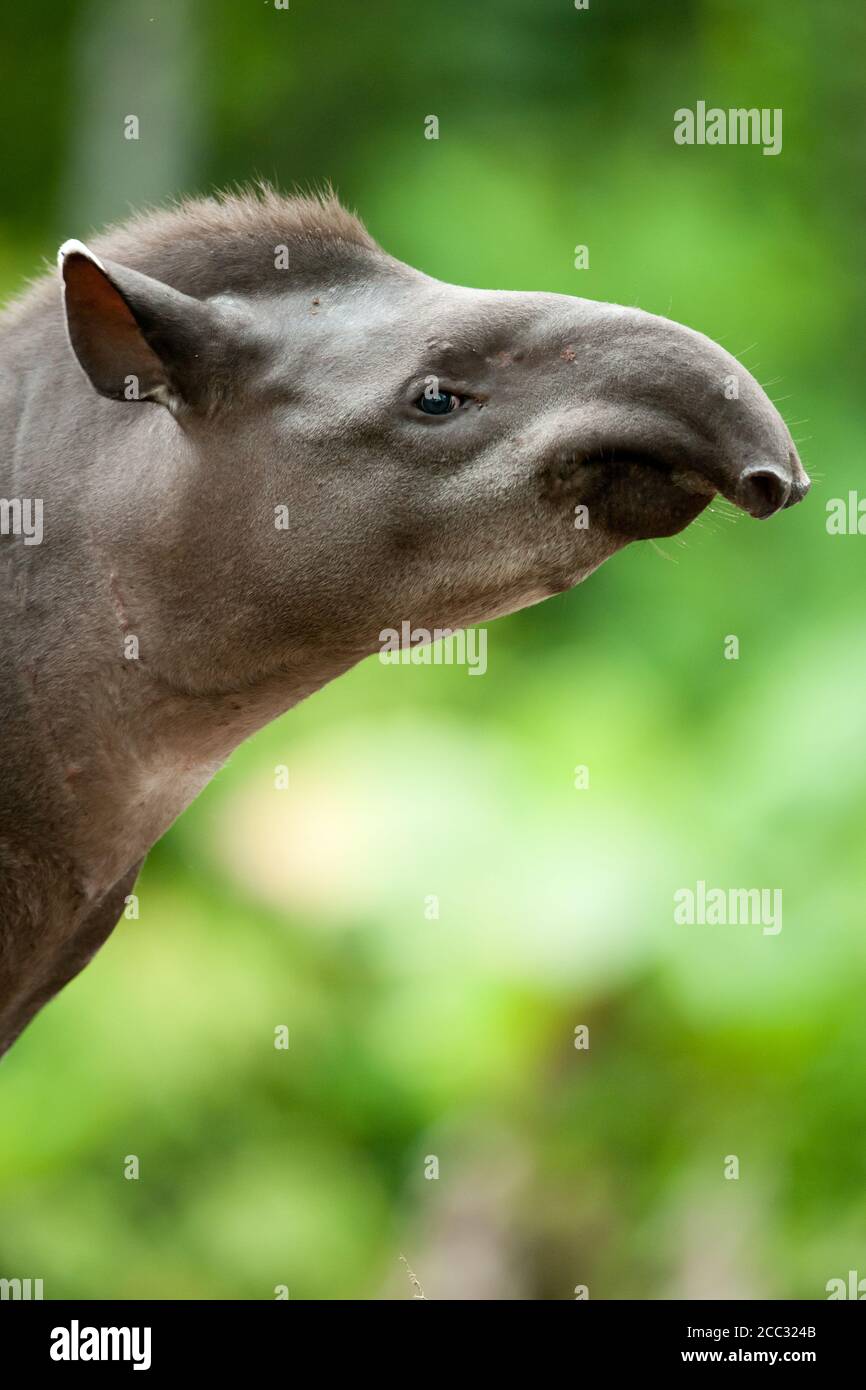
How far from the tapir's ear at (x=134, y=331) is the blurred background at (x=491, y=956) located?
645 cm

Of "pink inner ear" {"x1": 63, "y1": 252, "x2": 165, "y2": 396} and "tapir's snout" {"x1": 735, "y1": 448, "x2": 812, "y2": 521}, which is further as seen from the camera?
"pink inner ear" {"x1": 63, "y1": 252, "x2": 165, "y2": 396}

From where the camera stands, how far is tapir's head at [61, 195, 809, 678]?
3.51 meters

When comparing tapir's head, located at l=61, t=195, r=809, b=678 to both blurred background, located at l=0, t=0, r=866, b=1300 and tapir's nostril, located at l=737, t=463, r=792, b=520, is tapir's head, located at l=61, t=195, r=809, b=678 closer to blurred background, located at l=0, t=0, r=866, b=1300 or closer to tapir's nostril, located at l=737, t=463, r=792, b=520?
tapir's nostril, located at l=737, t=463, r=792, b=520

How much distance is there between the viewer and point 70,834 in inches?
157

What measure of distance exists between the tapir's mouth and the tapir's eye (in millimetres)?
253

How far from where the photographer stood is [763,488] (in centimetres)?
345

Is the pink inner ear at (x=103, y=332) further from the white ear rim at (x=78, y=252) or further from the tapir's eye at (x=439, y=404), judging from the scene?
the tapir's eye at (x=439, y=404)

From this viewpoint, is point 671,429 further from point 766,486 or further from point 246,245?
point 246,245

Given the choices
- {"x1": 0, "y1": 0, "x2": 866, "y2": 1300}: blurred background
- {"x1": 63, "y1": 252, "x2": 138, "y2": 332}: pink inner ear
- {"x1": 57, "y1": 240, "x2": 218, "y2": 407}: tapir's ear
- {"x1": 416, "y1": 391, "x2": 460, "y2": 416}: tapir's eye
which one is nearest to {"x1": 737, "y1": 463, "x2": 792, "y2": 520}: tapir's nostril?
{"x1": 416, "y1": 391, "x2": 460, "y2": 416}: tapir's eye

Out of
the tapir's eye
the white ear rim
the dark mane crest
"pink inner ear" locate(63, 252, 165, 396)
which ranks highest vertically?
the dark mane crest

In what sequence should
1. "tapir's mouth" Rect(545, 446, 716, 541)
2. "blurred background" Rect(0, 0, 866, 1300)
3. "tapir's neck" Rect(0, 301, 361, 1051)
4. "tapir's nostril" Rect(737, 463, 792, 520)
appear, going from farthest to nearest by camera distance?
"blurred background" Rect(0, 0, 866, 1300) → "tapir's neck" Rect(0, 301, 361, 1051) → "tapir's mouth" Rect(545, 446, 716, 541) → "tapir's nostril" Rect(737, 463, 792, 520)
